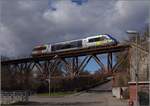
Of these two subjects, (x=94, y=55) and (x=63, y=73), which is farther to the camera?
(x=63, y=73)

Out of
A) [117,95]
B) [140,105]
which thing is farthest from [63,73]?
[140,105]

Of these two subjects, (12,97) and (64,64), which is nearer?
(12,97)

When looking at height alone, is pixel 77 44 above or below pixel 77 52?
above

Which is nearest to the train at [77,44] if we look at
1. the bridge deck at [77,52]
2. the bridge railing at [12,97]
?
the bridge deck at [77,52]

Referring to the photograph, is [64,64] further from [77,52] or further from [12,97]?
[12,97]

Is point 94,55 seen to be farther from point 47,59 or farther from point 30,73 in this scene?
point 30,73

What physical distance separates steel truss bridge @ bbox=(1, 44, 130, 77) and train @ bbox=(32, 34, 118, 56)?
3.08 ft

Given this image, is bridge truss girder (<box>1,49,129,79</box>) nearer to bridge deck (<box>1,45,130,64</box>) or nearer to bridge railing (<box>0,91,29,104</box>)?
bridge deck (<box>1,45,130,64</box>)

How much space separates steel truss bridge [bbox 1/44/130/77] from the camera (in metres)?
88.6

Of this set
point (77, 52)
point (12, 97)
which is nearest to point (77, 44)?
point (77, 52)

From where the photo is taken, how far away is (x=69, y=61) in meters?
106

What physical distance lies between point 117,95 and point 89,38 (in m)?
26.6

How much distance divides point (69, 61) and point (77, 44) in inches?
442

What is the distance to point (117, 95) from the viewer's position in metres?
63.7
